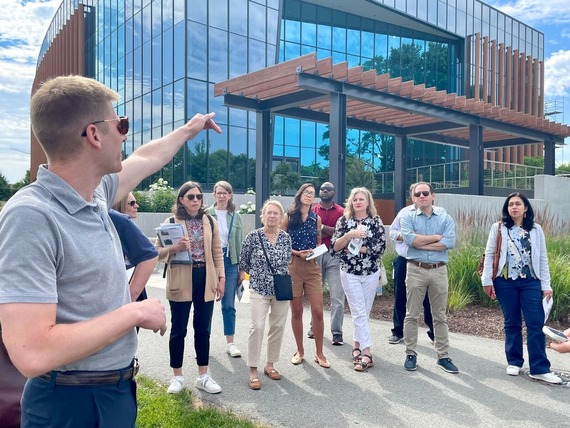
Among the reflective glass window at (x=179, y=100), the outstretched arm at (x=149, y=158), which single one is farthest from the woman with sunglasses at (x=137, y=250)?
the reflective glass window at (x=179, y=100)

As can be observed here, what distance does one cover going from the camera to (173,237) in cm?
502

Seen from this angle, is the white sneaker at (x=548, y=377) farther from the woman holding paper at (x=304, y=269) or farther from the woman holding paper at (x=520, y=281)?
the woman holding paper at (x=304, y=269)

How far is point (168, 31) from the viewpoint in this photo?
88.3ft

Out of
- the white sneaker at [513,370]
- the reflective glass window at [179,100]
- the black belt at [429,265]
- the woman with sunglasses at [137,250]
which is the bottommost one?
the white sneaker at [513,370]

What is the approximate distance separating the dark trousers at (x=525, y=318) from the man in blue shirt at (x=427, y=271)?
0.64 meters

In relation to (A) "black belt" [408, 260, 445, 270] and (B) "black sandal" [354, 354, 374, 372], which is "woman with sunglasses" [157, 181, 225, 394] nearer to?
(B) "black sandal" [354, 354, 374, 372]

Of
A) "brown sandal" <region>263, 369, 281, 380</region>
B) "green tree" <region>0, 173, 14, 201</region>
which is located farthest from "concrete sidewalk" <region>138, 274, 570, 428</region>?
"green tree" <region>0, 173, 14, 201</region>

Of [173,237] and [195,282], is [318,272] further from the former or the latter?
[173,237]

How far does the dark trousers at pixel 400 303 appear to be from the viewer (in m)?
6.82

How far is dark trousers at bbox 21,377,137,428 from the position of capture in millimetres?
1659

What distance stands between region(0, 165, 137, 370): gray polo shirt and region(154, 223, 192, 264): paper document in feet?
10.1

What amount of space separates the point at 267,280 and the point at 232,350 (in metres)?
1.25

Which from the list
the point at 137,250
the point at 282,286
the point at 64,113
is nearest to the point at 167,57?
the point at 282,286

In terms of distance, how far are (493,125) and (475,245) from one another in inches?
269
